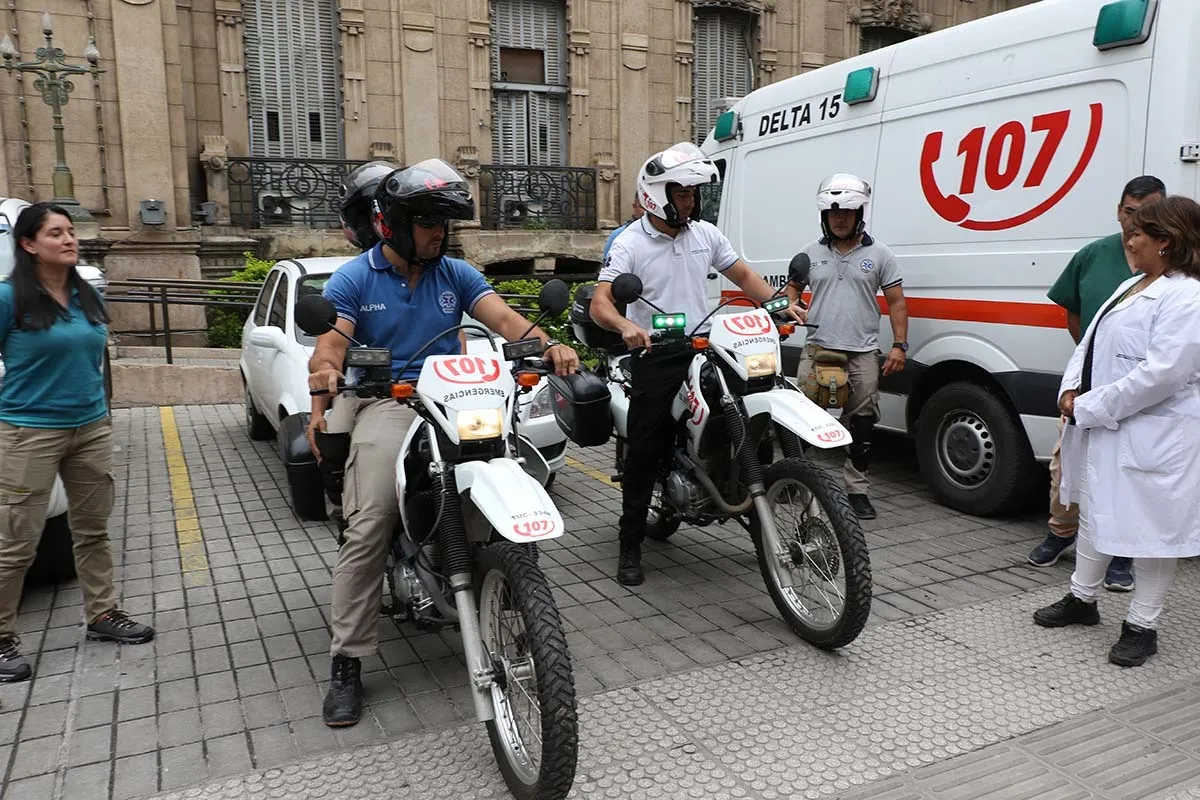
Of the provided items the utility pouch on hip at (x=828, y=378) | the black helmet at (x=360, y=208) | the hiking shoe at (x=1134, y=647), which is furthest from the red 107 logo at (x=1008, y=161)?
the black helmet at (x=360, y=208)

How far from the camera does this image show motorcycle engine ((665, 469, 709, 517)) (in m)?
4.58

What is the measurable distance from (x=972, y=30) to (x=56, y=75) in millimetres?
11579

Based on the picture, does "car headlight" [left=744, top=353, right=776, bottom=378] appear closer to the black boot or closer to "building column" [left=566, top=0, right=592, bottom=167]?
the black boot

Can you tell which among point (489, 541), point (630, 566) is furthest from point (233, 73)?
point (489, 541)

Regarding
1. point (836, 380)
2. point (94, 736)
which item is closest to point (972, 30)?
point (836, 380)

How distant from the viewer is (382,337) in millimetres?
3604

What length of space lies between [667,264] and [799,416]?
1.18 m

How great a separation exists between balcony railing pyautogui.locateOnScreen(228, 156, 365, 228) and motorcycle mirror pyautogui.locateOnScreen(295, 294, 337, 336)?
12.3 metres

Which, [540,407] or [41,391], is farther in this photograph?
[540,407]

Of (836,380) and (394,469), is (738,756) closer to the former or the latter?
(394,469)

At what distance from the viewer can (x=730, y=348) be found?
4.22 m

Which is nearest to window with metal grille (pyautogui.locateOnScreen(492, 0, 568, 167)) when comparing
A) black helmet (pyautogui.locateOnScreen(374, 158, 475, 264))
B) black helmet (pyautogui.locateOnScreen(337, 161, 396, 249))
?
black helmet (pyautogui.locateOnScreen(337, 161, 396, 249))

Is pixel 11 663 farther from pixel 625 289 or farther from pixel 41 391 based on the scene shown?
pixel 625 289

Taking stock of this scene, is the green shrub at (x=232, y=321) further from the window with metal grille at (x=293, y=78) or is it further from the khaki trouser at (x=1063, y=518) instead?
the khaki trouser at (x=1063, y=518)
